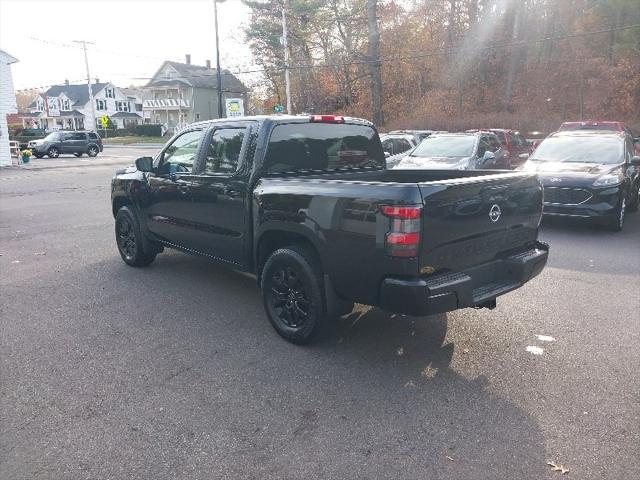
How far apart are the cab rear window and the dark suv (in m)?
34.6

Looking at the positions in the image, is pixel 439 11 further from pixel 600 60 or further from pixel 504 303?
pixel 504 303

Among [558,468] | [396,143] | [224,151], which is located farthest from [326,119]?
[396,143]

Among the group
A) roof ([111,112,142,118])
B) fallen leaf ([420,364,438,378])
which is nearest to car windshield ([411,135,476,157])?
fallen leaf ([420,364,438,378])

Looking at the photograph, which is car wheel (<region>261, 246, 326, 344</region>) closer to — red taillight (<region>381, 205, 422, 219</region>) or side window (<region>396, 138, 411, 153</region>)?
red taillight (<region>381, 205, 422, 219</region>)

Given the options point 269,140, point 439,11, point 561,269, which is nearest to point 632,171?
point 561,269

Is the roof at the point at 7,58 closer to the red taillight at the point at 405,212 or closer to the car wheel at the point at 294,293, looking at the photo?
the car wheel at the point at 294,293

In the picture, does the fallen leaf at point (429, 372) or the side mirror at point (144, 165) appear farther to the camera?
the side mirror at point (144, 165)

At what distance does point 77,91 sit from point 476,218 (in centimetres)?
8948

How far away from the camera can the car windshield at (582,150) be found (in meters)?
9.82

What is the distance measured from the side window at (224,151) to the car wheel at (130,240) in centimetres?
187

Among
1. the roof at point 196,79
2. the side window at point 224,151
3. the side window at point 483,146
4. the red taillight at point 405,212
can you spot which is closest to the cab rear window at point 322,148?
the side window at point 224,151

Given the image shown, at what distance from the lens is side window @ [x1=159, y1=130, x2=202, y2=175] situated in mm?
5555

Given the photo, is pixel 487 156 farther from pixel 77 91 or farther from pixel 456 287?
pixel 77 91

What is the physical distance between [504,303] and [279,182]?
273cm
